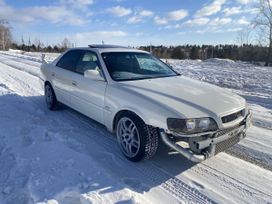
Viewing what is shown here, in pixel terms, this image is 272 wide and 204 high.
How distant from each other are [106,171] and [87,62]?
7.33ft

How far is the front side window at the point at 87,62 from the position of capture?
182 inches

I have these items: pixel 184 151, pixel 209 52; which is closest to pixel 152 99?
pixel 184 151

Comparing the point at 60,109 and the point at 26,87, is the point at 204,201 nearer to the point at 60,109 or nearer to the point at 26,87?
the point at 60,109

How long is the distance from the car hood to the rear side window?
1.72 metres

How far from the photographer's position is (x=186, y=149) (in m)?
3.29

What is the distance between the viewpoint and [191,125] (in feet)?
10.4

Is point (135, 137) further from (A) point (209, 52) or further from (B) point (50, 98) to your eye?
(A) point (209, 52)

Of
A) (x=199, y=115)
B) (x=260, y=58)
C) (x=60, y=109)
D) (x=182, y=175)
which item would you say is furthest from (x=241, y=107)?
(x=260, y=58)

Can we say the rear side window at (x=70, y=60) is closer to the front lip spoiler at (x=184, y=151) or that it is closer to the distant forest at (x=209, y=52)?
the front lip spoiler at (x=184, y=151)

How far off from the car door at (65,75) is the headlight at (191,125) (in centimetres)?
260

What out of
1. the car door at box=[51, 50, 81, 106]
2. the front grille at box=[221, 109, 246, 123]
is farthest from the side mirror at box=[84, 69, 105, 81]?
the front grille at box=[221, 109, 246, 123]

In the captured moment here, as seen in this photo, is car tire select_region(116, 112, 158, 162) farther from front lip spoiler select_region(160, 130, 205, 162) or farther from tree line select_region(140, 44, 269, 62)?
tree line select_region(140, 44, 269, 62)

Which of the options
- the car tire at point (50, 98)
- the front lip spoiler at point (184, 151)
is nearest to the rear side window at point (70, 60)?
the car tire at point (50, 98)

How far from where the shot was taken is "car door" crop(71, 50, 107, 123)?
4.30 metres
